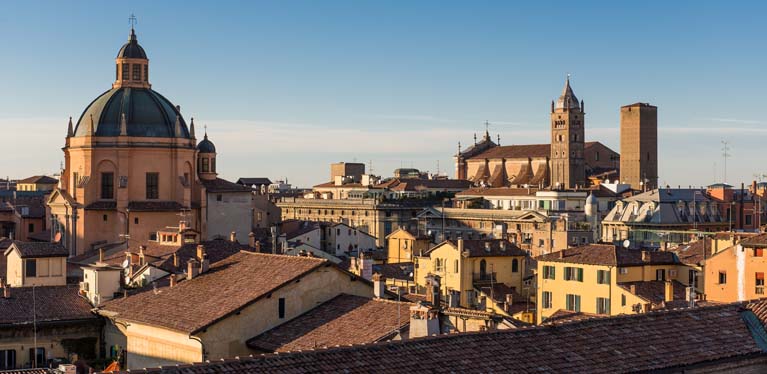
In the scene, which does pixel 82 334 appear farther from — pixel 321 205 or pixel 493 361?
pixel 321 205

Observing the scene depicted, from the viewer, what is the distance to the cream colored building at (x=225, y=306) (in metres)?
25.5

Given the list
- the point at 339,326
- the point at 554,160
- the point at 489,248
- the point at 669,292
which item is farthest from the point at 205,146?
the point at 554,160

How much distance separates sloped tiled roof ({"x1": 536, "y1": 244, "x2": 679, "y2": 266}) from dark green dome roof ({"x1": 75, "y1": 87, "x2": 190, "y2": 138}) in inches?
1039

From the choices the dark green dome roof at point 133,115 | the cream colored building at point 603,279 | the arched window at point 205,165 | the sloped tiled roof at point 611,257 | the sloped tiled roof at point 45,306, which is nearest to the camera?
the sloped tiled roof at point 45,306

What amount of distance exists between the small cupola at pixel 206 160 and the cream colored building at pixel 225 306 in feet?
146

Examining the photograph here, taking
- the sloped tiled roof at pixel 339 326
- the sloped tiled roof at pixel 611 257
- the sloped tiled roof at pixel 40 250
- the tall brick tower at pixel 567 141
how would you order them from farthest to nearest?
the tall brick tower at pixel 567 141, the sloped tiled roof at pixel 611 257, the sloped tiled roof at pixel 40 250, the sloped tiled roof at pixel 339 326

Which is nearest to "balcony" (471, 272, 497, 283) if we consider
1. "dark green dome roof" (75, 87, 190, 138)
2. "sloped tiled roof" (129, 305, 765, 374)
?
"dark green dome roof" (75, 87, 190, 138)

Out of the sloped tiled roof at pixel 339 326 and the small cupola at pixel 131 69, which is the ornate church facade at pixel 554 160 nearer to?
the small cupola at pixel 131 69

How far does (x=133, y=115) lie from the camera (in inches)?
2613

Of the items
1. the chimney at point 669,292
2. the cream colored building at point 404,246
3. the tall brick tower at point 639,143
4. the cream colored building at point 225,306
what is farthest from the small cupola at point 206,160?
the tall brick tower at point 639,143

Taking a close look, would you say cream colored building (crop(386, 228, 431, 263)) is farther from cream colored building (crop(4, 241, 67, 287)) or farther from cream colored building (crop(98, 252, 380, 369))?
cream colored building (crop(98, 252, 380, 369))

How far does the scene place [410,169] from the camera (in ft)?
495

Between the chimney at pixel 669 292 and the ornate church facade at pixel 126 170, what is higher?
the ornate church facade at pixel 126 170

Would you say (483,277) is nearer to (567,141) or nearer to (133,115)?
(133,115)
